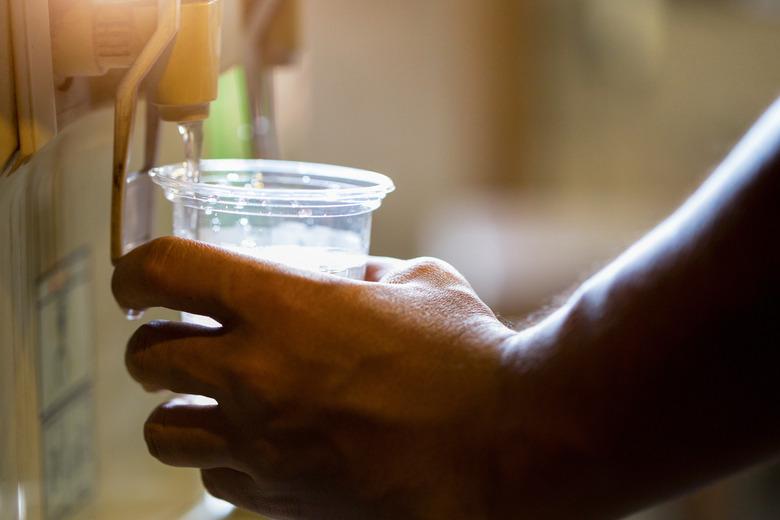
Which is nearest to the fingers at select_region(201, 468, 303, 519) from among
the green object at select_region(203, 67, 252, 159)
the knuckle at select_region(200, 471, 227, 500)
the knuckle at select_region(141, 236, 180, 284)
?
the knuckle at select_region(200, 471, 227, 500)

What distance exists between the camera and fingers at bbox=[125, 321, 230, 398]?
40 centimetres

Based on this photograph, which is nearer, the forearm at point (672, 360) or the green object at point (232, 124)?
the forearm at point (672, 360)

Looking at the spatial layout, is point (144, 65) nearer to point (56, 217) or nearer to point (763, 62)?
point (56, 217)

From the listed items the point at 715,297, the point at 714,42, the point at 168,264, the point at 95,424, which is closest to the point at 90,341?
the point at 95,424

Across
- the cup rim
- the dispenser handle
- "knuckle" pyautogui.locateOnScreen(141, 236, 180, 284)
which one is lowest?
"knuckle" pyautogui.locateOnScreen(141, 236, 180, 284)

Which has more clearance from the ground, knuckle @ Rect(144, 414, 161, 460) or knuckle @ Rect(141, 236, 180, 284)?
knuckle @ Rect(141, 236, 180, 284)

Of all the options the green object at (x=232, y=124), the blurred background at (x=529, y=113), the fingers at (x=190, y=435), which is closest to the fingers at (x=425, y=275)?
the fingers at (x=190, y=435)

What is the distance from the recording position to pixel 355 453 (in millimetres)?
398

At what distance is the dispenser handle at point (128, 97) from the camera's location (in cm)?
40

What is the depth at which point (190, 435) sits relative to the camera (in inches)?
16.7

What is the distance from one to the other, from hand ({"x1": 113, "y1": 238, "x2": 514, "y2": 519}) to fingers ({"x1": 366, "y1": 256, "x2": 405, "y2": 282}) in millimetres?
100

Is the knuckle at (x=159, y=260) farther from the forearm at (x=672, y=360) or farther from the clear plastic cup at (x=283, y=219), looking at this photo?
the forearm at (x=672, y=360)

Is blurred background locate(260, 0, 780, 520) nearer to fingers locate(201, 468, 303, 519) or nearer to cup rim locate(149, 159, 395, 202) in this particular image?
cup rim locate(149, 159, 395, 202)

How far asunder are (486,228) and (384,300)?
1.92m
